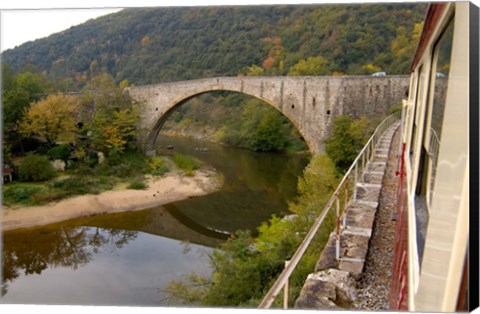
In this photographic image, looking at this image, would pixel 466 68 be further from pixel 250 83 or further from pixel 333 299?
pixel 250 83

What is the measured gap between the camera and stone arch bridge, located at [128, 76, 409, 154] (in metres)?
10.2

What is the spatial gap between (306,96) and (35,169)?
Result: 263 inches

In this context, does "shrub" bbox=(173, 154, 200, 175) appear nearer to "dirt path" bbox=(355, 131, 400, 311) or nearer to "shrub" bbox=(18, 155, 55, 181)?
"shrub" bbox=(18, 155, 55, 181)

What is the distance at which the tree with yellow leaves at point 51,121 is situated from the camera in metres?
9.05

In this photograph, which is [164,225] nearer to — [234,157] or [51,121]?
[51,121]

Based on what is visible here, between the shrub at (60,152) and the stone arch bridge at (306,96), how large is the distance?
3033 millimetres

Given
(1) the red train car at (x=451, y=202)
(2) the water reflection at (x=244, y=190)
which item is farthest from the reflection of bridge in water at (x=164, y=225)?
(1) the red train car at (x=451, y=202)

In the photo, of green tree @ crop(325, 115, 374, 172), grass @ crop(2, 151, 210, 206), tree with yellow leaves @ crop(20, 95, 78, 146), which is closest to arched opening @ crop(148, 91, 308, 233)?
green tree @ crop(325, 115, 374, 172)

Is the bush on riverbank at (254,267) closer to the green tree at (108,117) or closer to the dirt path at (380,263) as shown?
the dirt path at (380,263)

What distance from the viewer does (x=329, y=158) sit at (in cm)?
933

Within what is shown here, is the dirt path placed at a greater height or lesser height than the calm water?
greater

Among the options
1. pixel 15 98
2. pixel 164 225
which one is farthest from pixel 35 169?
pixel 164 225

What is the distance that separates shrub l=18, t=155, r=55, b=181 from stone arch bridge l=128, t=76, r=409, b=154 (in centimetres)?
394

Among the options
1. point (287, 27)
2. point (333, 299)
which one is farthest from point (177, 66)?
point (333, 299)
